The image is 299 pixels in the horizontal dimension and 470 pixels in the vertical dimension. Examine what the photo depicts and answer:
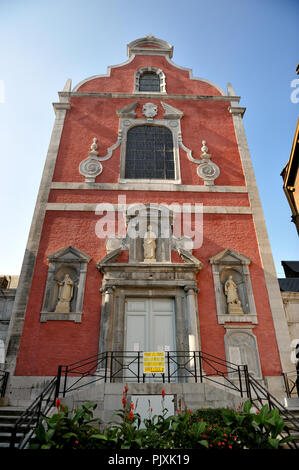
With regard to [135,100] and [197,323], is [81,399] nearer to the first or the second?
[197,323]

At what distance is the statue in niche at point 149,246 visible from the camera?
10875 mm

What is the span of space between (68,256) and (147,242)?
2645mm

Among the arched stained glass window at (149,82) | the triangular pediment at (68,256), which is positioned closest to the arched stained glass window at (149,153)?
the arched stained glass window at (149,82)

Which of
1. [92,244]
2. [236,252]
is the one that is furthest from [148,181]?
[236,252]

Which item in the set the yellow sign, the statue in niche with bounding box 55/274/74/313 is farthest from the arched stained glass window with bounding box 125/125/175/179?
the yellow sign

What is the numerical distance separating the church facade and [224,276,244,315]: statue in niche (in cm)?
3

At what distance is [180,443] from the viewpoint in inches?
201

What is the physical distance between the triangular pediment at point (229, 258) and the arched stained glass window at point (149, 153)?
3808 mm

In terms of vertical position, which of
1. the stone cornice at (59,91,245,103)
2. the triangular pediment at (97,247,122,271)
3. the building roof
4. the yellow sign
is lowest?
the yellow sign

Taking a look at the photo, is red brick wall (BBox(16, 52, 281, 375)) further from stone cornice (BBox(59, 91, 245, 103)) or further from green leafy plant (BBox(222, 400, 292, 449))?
green leafy plant (BBox(222, 400, 292, 449))

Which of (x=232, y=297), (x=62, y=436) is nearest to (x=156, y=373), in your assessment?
(x=232, y=297)

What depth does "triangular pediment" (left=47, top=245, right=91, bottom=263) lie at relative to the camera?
35.5ft

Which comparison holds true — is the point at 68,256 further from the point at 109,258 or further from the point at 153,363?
the point at 153,363

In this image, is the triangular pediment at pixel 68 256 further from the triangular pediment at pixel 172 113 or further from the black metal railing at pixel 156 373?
the triangular pediment at pixel 172 113
